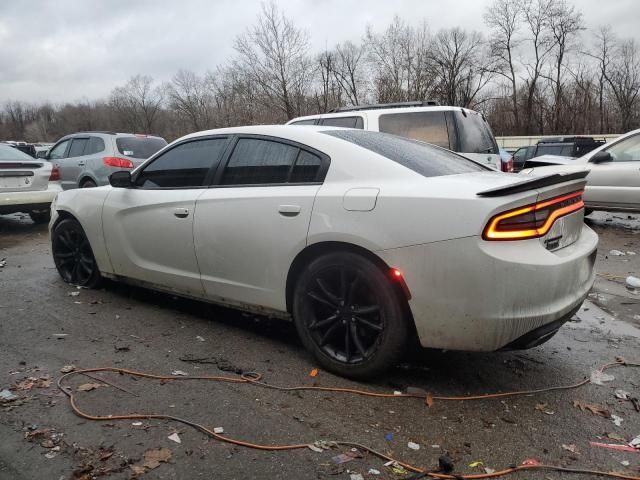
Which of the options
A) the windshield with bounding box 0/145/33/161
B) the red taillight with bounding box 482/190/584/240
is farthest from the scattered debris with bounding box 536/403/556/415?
the windshield with bounding box 0/145/33/161

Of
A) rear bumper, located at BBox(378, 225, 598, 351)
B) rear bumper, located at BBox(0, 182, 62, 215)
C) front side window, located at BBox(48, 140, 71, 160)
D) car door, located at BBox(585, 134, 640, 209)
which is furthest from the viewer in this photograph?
front side window, located at BBox(48, 140, 71, 160)

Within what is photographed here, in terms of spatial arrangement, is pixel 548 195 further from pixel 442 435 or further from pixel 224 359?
pixel 224 359

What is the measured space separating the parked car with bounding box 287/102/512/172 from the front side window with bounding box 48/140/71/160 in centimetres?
666

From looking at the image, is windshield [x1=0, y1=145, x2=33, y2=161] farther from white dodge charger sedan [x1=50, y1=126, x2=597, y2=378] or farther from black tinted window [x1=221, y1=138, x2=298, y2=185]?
black tinted window [x1=221, y1=138, x2=298, y2=185]

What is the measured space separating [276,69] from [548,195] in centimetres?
2983

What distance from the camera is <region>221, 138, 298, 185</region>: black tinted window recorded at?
3553 millimetres

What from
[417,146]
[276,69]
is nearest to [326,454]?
[417,146]

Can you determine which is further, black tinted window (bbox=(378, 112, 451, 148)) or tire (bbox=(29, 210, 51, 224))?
tire (bbox=(29, 210, 51, 224))

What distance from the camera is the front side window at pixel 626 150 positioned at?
829 cm

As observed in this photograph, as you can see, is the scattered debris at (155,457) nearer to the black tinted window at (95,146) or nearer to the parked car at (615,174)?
the parked car at (615,174)

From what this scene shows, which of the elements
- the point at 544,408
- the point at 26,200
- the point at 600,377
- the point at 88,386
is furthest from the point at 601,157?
the point at 26,200

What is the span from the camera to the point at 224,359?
3.53m

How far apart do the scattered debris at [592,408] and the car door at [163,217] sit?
2.63 meters

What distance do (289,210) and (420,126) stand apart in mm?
5219
